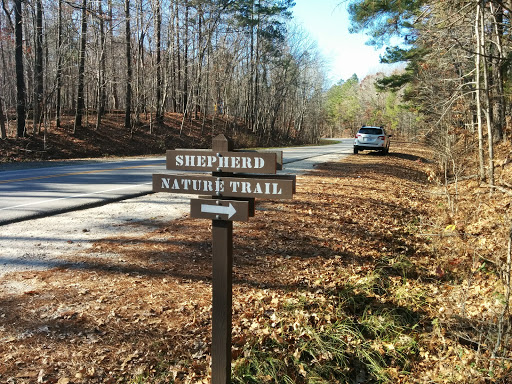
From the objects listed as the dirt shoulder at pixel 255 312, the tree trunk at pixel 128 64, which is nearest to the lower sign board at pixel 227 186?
the dirt shoulder at pixel 255 312

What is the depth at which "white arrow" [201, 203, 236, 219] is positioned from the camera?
315 cm

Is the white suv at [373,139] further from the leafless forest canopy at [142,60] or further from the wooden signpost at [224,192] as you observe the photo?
the wooden signpost at [224,192]

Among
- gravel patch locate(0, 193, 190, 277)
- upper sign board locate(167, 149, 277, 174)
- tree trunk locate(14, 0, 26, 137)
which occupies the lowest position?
gravel patch locate(0, 193, 190, 277)

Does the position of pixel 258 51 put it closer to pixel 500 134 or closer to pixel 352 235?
pixel 500 134

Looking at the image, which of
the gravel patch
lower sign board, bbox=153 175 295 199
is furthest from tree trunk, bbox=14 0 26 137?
lower sign board, bbox=153 175 295 199

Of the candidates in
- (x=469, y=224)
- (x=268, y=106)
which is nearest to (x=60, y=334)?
(x=469, y=224)

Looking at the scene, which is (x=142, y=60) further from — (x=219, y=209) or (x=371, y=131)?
(x=219, y=209)

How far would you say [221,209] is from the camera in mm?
3193

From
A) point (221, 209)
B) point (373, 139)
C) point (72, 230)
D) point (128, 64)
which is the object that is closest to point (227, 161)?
point (221, 209)

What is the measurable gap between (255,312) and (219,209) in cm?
192

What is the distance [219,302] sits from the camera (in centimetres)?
324

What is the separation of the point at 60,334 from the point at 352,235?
538 centimetres

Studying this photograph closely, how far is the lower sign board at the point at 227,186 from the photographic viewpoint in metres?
3.08

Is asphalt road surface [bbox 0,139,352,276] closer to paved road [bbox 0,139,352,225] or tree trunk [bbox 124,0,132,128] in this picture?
paved road [bbox 0,139,352,225]
